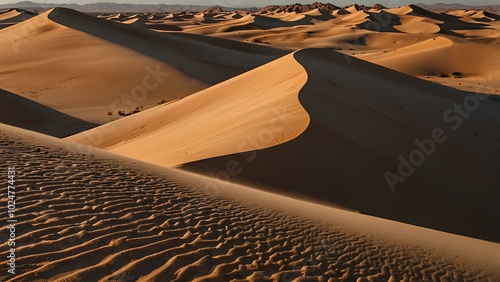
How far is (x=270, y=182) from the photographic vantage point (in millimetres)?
7418

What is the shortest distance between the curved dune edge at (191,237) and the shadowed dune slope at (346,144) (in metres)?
1.43

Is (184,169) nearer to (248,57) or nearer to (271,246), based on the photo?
(271,246)

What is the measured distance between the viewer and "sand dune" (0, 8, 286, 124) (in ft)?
71.1

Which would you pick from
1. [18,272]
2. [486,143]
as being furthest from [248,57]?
[18,272]

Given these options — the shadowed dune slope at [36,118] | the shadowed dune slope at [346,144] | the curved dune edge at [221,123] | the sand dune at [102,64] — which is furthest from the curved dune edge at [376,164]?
the sand dune at [102,64]

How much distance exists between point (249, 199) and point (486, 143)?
9628 mm

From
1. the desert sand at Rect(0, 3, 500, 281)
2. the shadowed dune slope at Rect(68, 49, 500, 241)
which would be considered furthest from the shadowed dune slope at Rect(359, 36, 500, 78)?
the shadowed dune slope at Rect(68, 49, 500, 241)

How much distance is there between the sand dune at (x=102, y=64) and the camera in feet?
71.1

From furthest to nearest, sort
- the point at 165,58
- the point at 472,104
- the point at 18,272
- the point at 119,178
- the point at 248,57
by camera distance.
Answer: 1. the point at 248,57
2. the point at 165,58
3. the point at 472,104
4. the point at 119,178
5. the point at 18,272

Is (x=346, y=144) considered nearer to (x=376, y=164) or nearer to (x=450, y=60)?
(x=376, y=164)

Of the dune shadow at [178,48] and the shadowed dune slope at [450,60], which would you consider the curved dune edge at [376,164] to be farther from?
the shadowed dune slope at [450,60]

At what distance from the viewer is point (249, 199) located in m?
5.78

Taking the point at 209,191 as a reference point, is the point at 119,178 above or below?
above

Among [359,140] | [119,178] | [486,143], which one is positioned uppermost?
[119,178]
